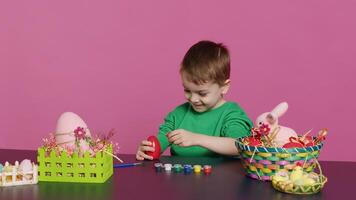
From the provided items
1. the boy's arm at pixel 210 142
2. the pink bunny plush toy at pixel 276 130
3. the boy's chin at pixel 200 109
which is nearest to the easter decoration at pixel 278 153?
the pink bunny plush toy at pixel 276 130

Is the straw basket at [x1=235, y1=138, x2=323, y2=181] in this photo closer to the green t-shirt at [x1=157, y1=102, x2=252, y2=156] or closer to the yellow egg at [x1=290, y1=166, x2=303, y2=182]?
the yellow egg at [x1=290, y1=166, x2=303, y2=182]

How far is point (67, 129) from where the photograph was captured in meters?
1.49

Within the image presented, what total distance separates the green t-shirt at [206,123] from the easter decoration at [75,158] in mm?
520

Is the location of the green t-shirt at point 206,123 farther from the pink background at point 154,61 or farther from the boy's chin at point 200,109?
the pink background at point 154,61

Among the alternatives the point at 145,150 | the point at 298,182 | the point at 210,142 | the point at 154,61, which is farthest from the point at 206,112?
the point at 154,61

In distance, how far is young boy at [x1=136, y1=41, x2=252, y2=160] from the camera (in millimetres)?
1788

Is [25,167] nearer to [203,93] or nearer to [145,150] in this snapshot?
[145,150]

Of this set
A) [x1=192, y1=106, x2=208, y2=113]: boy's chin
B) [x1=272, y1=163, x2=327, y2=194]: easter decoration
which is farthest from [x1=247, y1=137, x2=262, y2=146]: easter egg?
[x1=192, y1=106, x2=208, y2=113]: boy's chin

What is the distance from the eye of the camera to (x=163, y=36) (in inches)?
115

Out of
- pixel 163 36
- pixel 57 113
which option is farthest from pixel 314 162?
pixel 57 113

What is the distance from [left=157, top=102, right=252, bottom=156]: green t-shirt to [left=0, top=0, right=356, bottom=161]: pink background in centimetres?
78

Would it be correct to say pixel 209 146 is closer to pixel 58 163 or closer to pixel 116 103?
pixel 58 163

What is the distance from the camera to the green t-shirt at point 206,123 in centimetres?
198

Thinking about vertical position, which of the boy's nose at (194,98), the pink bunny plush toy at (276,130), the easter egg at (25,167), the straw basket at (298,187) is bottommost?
the straw basket at (298,187)
